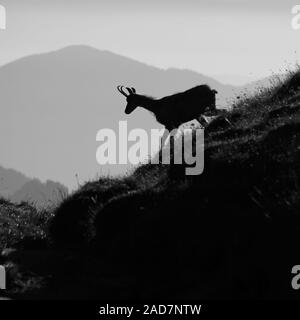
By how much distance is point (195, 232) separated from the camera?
1307 centimetres

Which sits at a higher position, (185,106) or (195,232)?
(185,106)

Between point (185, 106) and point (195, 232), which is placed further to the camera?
point (185, 106)

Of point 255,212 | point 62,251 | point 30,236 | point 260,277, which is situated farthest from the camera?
point 30,236

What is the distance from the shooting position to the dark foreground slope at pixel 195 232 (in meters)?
11.7

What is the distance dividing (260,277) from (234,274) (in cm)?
45

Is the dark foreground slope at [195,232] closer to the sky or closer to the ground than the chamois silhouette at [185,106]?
closer to the ground

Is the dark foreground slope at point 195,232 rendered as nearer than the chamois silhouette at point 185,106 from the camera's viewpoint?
Yes

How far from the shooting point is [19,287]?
14227 mm

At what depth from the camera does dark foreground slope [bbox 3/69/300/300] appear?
11656 millimetres

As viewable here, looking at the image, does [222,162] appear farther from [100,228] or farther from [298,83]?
[298,83]

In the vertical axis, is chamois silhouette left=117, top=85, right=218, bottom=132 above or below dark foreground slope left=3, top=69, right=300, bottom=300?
above

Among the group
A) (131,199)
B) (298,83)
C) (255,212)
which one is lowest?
(255,212)

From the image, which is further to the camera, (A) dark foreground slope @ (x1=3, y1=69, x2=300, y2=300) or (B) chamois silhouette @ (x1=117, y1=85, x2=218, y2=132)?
(B) chamois silhouette @ (x1=117, y1=85, x2=218, y2=132)
